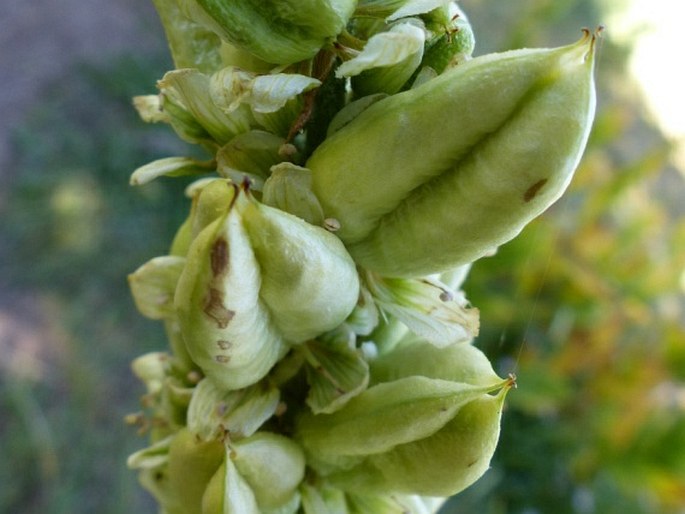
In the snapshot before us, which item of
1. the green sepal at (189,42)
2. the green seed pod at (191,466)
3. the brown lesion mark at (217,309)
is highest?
the green sepal at (189,42)

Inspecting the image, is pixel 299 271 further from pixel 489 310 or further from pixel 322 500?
pixel 489 310

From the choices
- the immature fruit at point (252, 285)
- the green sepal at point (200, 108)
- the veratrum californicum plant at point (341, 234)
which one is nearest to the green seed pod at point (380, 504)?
the veratrum californicum plant at point (341, 234)

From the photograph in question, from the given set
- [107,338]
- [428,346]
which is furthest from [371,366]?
[107,338]

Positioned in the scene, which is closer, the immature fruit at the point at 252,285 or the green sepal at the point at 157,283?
the immature fruit at the point at 252,285

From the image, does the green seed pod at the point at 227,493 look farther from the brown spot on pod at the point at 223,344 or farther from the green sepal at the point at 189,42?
the green sepal at the point at 189,42

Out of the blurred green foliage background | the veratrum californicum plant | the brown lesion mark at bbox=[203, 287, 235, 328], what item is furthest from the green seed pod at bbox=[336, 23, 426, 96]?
the blurred green foliage background

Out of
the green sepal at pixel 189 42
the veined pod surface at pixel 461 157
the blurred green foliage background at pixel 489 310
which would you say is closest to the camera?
the veined pod surface at pixel 461 157

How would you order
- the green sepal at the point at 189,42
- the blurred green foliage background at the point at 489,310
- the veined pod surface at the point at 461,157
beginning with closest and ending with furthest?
the veined pod surface at the point at 461,157
the green sepal at the point at 189,42
the blurred green foliage background at the point at 489,310
